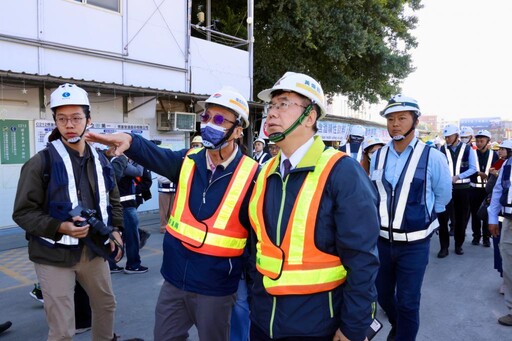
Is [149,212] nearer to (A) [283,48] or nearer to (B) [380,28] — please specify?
(A) [283,48]

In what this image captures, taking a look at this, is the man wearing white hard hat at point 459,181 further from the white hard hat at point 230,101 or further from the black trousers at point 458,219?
the white hard hat at point 230,101

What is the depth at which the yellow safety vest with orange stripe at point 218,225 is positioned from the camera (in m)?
2.53

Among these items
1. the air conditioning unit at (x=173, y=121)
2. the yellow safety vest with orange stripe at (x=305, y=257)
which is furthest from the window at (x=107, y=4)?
the yellow safety vest with orange stripe at (x=305, y=257)

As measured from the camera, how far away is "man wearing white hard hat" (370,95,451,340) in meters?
3.43

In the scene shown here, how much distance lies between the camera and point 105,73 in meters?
9.80

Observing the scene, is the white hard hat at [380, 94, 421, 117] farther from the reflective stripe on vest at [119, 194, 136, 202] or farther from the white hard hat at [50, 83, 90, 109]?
the reflective stripe on vest at [119, 194, 136, 202]

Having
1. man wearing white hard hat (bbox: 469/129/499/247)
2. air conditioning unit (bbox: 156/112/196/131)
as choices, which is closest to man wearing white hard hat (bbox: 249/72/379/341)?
man wearing white hard hat (bbox: 469/129/499/247)

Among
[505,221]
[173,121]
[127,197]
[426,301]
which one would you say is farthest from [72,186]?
[173,121]

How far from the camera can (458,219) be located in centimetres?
746

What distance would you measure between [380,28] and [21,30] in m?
12.6

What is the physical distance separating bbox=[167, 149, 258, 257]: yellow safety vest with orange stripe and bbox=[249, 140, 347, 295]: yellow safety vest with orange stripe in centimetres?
54

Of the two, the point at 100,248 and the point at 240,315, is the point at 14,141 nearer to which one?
the point at 100,248

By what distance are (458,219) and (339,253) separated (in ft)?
20.9

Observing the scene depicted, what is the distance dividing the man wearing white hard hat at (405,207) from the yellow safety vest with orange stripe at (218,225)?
149 cm
